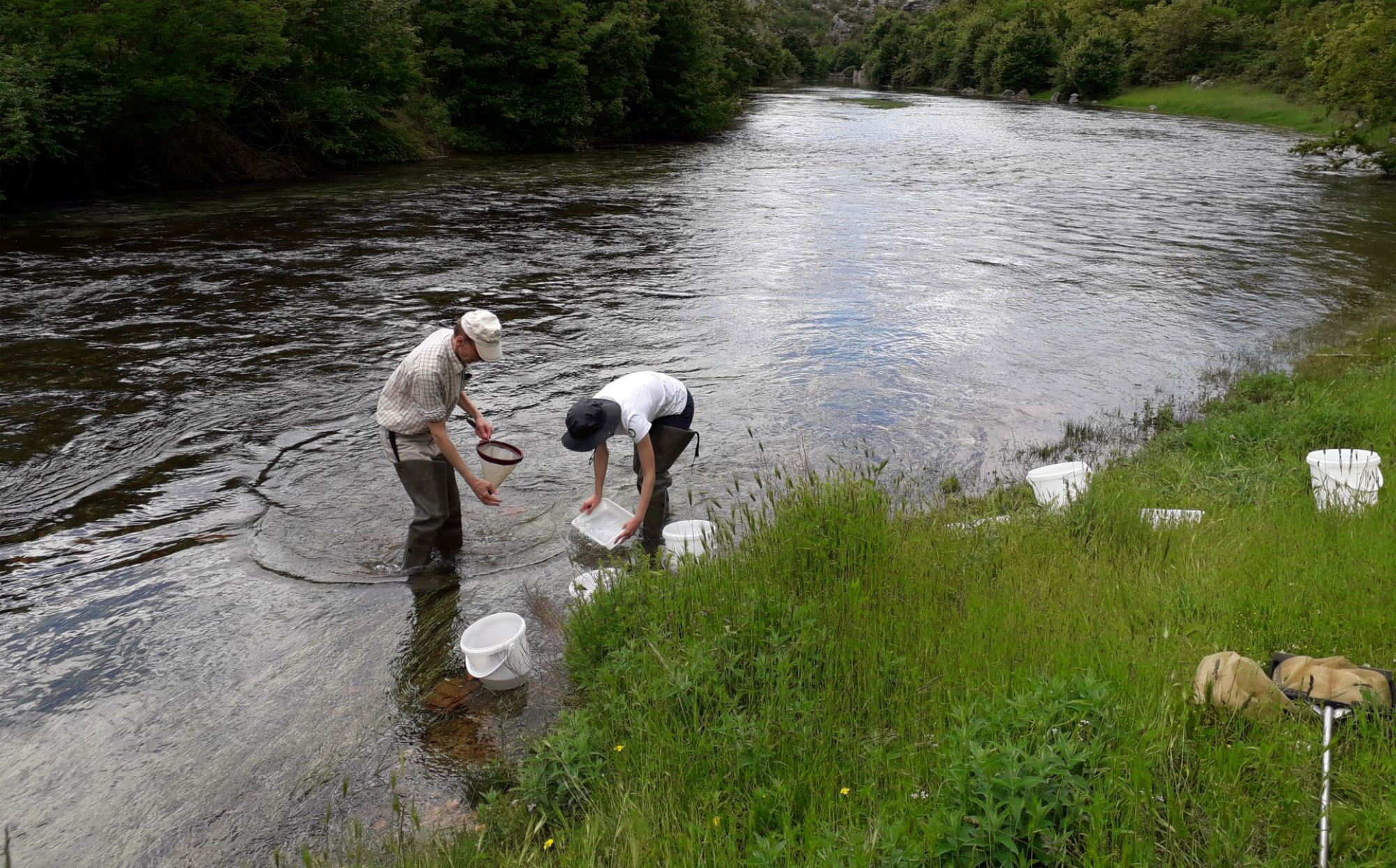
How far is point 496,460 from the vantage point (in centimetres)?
624

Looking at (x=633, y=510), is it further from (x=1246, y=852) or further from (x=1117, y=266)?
Result: (x=1117, y=266)

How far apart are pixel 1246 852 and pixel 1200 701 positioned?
0.77 meters

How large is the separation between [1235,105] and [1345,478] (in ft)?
184

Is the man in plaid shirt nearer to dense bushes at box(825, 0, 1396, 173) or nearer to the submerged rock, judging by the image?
the submerged rock

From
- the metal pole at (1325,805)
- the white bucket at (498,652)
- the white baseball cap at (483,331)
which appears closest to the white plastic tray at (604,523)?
the white bucket at (498,652)

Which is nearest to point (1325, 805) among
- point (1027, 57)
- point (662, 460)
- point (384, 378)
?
point (662, 460)

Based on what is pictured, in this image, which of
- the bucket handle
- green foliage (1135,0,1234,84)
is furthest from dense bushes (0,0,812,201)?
green foliage (1135,0,1234,84)

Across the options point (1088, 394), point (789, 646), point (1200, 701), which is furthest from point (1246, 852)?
point (1088, 394)

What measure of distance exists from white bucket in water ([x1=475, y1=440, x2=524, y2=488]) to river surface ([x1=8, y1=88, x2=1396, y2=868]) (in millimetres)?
798

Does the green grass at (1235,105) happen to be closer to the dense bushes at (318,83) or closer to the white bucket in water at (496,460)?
the dense bushes at (318,83)

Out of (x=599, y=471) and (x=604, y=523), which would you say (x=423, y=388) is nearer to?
(x=599, y=471)

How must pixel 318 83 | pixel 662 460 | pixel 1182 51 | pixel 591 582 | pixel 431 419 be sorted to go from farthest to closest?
1. pixel 1182 51
2. pixel 318 83
3. pixel 662 460
4. pixel 431 419
5. pixel 591 582

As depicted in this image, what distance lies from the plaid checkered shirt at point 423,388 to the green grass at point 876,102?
192 feet

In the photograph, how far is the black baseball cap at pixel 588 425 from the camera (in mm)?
5656
